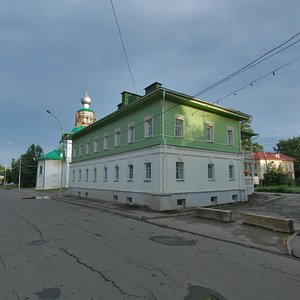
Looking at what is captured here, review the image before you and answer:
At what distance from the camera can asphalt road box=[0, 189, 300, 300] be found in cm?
487

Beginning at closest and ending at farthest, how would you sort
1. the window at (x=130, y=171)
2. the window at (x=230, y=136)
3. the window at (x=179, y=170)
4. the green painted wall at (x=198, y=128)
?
the green painted wall at (x=198, y=128) → the window at (x=179, y=170) → the window at (x=130, y=171) → the window at (x=230, y=136)

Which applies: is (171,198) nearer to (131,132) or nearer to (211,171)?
(211,171)

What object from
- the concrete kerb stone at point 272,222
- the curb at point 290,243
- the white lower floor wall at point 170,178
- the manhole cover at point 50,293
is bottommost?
the curb at point 290,243

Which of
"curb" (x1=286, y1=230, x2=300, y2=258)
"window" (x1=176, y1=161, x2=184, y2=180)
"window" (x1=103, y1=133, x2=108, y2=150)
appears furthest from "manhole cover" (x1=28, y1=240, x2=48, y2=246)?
"window" (x1=103, y1=133, x2=108, y2=150)

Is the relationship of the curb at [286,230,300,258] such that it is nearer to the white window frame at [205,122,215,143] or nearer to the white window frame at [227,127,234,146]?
the white window frame at [205,122,215,143]

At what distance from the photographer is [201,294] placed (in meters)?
4.80

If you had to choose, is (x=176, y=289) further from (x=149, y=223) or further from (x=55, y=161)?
(x=55, y=161)

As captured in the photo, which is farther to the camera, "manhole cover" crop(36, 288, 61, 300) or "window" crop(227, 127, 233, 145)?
"window" crop(227, 127, 233, 145)

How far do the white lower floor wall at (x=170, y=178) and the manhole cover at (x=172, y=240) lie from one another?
7.71 metres

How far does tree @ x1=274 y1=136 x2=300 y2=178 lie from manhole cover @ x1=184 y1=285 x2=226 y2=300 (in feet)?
289

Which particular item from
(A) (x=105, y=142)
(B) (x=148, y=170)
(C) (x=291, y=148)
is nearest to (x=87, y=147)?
(A) (x=105, y=142)

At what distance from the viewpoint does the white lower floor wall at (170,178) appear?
18562 mm

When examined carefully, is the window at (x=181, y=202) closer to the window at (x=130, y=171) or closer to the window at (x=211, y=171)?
the window at (x=211, y=171)

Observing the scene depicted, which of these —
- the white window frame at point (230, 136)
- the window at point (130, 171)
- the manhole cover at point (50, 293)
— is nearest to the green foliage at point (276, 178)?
the white window frame at point (230, 136)
